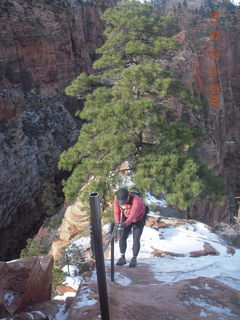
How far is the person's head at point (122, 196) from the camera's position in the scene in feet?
12.4

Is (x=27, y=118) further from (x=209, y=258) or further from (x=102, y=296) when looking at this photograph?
(x=102, y=296)

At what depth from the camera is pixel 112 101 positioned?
23.3ft

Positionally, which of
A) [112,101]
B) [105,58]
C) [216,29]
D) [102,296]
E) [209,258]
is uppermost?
[216,29]

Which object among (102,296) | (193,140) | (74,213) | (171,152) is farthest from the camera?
(74,213)

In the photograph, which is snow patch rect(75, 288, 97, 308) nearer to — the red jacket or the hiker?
the hiker

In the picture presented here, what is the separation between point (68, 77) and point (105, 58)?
1648 cm

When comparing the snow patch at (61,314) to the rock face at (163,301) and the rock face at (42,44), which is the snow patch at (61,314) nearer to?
the rock face at (163,301)

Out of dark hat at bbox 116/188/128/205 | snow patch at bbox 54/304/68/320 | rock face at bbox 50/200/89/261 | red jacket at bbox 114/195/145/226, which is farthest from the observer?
rock face at bbox 50/200/89/261

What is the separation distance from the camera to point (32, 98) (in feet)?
66.9

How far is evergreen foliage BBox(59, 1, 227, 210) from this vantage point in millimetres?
6234

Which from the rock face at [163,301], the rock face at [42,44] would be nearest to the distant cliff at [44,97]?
the rock face at [42,44]

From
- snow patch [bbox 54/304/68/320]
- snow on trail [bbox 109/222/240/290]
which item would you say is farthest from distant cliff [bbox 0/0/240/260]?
snow patch [bbox 54/304/68/320]

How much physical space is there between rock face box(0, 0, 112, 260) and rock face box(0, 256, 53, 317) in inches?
455

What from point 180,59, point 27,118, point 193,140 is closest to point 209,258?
point 193,140
